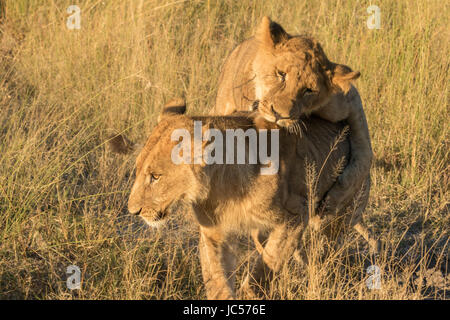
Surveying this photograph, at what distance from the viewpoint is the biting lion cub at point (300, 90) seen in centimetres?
351

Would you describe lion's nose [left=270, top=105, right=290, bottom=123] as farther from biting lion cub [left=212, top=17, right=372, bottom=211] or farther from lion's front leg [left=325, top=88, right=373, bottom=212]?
lion's front leg [left=325, top=88, right=373, bottom=212]

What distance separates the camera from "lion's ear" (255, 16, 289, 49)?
3.83m

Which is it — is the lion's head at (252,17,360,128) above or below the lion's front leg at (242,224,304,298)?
above

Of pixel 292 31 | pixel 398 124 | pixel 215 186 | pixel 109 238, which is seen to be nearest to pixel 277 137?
pixel 215 186

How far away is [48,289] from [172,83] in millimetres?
2501

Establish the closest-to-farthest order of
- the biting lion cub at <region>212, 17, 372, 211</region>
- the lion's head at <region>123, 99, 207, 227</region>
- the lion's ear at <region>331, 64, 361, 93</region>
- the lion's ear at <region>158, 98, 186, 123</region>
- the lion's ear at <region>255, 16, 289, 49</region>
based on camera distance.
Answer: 1. the lion's head at <region>123, 99, 207, 227</region>
2. the lion's ear at <region>158, 98, 186, 123</region>
3. the biting lion cub at <region>212, 17, 372, 211</region>
4. the lion's ear at <region>331, 64, 361, 93</region>
5. the lion's ear at <region>255, 16, 289, 49</region>

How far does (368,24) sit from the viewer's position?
5.69 metres

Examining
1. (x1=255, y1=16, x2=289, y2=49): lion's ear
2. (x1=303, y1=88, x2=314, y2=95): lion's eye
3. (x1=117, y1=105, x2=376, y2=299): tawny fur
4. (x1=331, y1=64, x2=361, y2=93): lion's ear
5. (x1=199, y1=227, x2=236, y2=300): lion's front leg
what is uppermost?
(x1=255, y1=16, x2=289, y2=49): lion's ear

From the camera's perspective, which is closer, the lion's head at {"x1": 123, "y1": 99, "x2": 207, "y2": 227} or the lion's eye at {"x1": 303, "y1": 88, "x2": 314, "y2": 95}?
the lion's head at {"x1": 123, "y1": 99, "x2": 207, "y2": 227}

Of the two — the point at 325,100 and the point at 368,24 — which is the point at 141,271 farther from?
the point at 368,24

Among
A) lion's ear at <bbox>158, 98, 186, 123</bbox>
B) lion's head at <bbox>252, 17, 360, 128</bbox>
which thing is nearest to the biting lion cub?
lion's head at <bbox>252, 17, 360, 128</bbox>

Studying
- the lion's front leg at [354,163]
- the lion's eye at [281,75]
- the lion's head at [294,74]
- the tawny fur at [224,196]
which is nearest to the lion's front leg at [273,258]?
the tawny fur at [224,196]

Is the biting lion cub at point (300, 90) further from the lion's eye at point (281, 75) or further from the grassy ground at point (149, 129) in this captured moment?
the grassy ground at point (149, 129)

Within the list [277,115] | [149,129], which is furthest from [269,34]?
[149,129]
